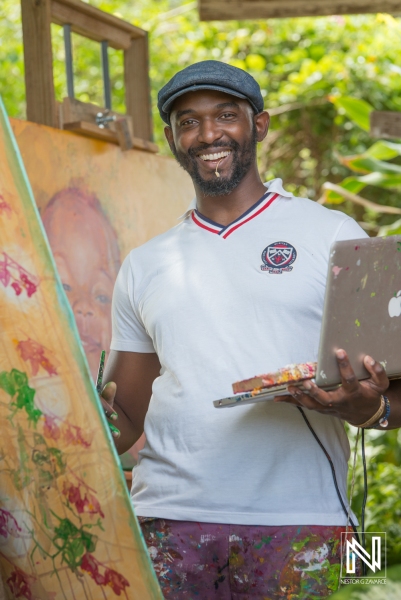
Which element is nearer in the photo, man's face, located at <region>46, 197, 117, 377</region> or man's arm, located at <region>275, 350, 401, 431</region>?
man's arm, located at <region>275, 350, 401, 431</region>

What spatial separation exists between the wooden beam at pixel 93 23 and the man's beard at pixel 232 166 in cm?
117

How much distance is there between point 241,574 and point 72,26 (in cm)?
204

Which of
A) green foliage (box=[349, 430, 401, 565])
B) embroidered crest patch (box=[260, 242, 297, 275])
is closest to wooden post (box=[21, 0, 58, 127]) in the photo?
embroidered crest patch (box=[260, 242, 297, 275])

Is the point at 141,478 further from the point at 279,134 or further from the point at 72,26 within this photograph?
the point at 279,134

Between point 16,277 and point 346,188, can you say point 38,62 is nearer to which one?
point 16,277

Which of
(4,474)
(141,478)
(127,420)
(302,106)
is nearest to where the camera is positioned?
(4,474)

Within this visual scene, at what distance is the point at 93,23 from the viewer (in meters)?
3.04

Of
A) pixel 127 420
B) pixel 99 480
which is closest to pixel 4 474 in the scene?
pixel 99 480

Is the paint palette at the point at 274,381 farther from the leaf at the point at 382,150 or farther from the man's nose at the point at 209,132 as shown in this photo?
the leaf at the point at 382,150

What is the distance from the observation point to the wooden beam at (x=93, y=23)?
2869mm

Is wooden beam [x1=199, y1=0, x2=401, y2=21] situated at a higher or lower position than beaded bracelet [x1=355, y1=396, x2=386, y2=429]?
higher

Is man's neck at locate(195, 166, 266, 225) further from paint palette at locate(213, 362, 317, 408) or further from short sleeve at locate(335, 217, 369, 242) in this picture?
paint palette at locate(213, 362, 317, 408)

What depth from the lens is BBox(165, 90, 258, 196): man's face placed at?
194 centimetres

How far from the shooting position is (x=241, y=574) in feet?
5.63
